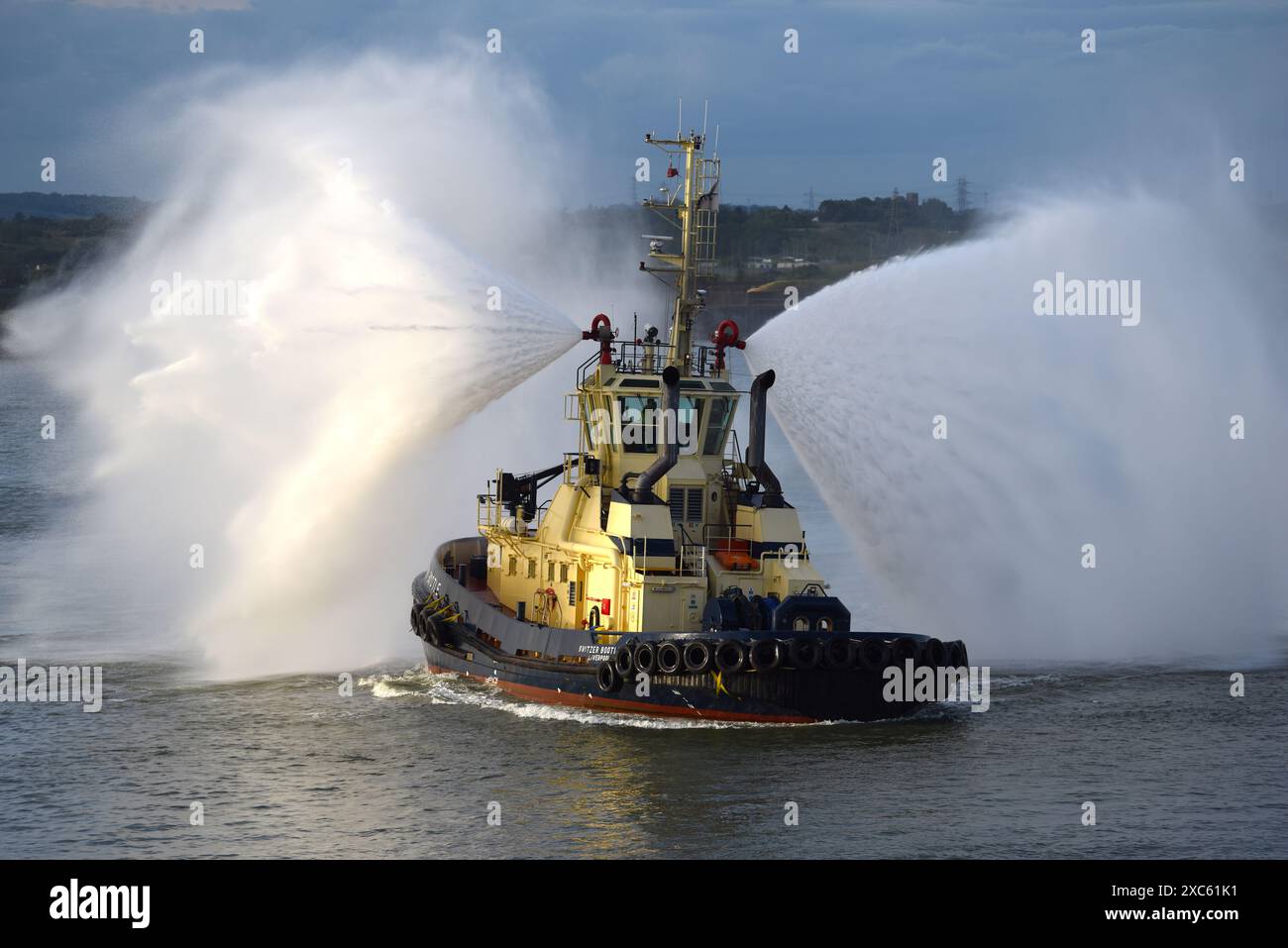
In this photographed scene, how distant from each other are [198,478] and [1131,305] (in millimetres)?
20710

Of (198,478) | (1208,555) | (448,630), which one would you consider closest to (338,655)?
(448,630)

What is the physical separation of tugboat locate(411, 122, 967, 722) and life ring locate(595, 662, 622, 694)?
0.8 inches

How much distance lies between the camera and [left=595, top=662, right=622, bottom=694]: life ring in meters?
26.4

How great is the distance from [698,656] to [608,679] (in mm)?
1618

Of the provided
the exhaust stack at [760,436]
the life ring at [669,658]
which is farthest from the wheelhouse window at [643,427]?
the life ring at [669,658]

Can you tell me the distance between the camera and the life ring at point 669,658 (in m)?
25.8

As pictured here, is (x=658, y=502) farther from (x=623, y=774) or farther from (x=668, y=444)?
(x=623, y=774)

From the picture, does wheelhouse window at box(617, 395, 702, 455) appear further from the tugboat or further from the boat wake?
the boat wake

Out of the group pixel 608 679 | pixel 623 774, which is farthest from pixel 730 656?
pixel 623 774

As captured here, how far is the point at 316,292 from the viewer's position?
31344mm

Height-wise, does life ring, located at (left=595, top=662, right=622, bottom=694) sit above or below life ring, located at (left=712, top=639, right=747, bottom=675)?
below

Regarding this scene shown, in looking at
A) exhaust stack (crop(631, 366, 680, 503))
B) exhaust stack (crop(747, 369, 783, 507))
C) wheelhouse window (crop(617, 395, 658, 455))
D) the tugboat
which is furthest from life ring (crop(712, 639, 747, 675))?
wheelhouse window (crop(617, 395, 658, 455))

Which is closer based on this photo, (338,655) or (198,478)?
(338,655)
